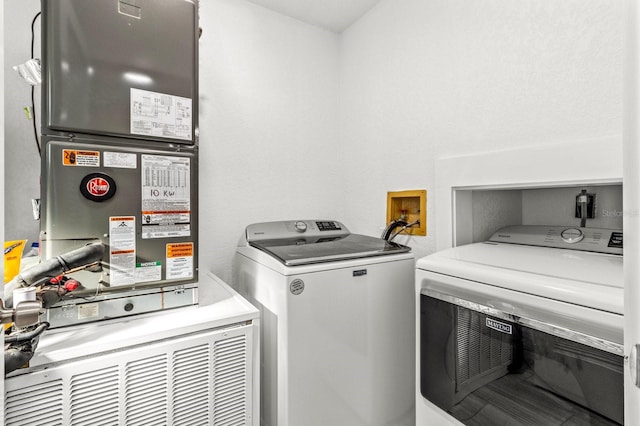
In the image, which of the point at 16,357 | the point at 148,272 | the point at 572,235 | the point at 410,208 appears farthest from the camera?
the point at 410,208

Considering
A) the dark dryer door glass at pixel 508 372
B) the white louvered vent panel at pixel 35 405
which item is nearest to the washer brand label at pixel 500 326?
the dark dryer door glass at pixel 508 372

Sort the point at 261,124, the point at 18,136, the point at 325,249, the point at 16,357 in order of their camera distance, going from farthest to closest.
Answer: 1. the point at 261,124
2. the point at 325,249
3. the point at 18,136
4. the point at 16,357

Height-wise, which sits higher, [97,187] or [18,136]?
[18,136]

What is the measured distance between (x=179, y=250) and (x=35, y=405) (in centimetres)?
56

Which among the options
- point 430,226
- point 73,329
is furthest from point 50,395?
point 430,226

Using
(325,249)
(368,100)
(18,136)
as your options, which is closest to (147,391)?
(325,249)

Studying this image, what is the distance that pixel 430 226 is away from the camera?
1.66 meters

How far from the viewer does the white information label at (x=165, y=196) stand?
110cm

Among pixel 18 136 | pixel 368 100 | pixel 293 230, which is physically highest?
pixel 368 100

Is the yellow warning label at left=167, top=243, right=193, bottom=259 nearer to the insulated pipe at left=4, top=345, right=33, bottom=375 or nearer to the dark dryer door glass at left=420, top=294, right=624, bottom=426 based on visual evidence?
the insulated pipe at left=4, top=345, right=33, bottom=375

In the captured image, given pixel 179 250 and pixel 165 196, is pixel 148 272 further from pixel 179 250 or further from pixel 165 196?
pixel 165 196

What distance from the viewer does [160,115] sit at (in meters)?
1.12

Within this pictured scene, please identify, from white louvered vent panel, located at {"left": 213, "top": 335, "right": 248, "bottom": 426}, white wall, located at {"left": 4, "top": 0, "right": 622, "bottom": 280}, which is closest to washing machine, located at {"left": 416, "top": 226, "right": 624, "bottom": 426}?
white wall, located at {"left": 4, "top": 0, "right": 622, "bottom": 280}

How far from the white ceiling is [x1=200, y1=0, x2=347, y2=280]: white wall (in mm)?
52
